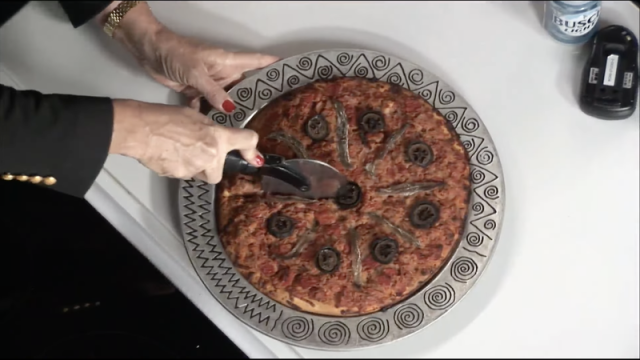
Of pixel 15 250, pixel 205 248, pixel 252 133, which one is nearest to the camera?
pixel 252 133

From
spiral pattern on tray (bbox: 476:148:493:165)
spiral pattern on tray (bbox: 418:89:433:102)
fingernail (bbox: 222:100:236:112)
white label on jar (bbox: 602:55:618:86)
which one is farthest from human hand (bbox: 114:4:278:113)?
white label on jar (bbox: 602:55:618:86)

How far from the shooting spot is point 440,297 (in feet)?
2.79

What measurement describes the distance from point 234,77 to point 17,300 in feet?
1.60

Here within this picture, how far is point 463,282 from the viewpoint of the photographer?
85 cm

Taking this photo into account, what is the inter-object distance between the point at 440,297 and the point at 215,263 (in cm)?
30

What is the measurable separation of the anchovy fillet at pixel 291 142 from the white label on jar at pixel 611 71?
0.42m

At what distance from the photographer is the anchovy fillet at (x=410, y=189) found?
0.88m

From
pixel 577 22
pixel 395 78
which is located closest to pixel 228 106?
pixel 395 78

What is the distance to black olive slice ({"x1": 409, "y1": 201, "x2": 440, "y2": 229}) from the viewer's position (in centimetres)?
87

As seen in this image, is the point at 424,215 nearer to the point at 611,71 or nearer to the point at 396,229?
the point at 396,229

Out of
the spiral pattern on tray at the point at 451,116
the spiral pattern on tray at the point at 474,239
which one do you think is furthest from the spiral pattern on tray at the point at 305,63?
the spiral pattern on tray at the point at 474,239

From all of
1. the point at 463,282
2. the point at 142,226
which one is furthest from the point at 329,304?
the point at 142,226

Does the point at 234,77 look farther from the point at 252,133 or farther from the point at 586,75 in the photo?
the point at 586,75

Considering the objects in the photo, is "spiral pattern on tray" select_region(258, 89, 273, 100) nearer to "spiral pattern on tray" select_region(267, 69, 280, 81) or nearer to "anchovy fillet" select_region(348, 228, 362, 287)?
"spiral pattern on tray" select_region(267, 69, 280, 81)
